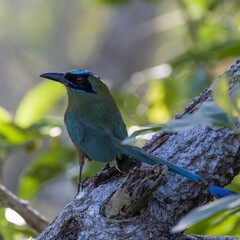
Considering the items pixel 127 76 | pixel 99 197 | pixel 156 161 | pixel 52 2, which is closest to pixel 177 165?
pixel 156 161

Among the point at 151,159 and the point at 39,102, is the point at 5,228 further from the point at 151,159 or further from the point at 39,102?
the point at 39,102

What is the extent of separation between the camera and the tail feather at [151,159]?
276cm

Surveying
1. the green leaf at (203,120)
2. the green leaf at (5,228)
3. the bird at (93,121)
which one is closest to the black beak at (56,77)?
the bird at (93,121)

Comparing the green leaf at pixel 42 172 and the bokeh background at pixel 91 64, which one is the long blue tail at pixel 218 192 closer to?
the bokeh background at pixel 91 64

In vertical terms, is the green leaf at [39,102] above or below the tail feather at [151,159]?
above

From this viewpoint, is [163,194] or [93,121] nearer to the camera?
[163,194]

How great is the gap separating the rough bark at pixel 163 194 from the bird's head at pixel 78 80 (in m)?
1.49

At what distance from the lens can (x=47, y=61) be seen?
529 inches

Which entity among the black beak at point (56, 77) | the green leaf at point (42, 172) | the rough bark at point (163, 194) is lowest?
the rough bark at point (163, 194)

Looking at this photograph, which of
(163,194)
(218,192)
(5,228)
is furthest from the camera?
(5,228)

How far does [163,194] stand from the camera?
282 cm

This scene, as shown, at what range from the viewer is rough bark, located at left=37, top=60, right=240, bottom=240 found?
2.71 metres

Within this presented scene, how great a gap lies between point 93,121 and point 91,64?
5.72 m

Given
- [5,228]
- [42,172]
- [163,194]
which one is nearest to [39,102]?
[42,172]
